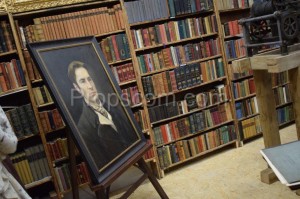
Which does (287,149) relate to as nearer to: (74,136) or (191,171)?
(74,136)

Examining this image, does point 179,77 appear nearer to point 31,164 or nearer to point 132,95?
point 132,95

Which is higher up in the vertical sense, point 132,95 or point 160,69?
point 160,69

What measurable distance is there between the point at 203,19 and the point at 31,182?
236 cm

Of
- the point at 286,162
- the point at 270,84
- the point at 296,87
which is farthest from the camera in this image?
the point at 270,84

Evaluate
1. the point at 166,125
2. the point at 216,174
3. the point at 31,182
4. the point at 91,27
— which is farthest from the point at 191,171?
the point at 91,27

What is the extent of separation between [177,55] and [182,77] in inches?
9.4

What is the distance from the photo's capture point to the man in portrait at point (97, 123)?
1.67m

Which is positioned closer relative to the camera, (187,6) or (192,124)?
(187,6)

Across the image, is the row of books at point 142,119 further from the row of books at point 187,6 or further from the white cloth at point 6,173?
the white cloth at point 6,173

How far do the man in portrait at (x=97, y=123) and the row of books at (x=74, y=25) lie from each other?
755 millimetres

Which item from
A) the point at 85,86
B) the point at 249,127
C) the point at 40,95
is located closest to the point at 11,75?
the point at 40,95

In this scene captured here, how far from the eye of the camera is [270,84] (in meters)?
2.25

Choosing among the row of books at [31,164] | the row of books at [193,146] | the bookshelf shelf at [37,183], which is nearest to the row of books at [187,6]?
the row of books at [193,146]

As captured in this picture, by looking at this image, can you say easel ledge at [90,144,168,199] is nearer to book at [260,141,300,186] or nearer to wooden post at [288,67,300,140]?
book at [260,141,300,186]
